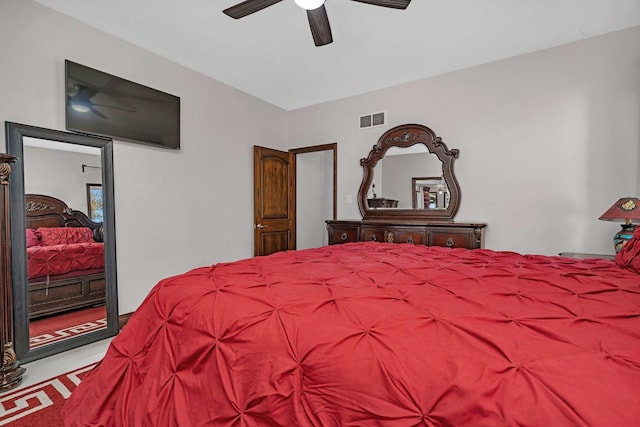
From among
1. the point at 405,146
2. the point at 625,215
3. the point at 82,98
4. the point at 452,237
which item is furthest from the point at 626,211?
the point at 82,98

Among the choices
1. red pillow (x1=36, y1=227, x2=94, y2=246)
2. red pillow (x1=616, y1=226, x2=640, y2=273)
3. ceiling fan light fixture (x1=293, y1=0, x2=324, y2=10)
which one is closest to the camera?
red pillow (x1=616, y1=226, x2=640, y2=273)

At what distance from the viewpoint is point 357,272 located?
154 cm

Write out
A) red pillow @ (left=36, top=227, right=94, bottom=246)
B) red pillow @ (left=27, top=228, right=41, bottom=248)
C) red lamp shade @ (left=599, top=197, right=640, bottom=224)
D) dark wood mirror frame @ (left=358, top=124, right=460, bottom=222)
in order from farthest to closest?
dark wood mirror frame @ (left=358, top=124, right=460, bottom=222), red pillow @ (left=36, top=227, right=94, bottom=246), red pillow @ (left=27, top=228, right=41, bottom=248), red lamp shade @ (left=599, top=197, right=640, bottom=224)

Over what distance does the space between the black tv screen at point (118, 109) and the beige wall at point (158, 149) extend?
0.28 feet

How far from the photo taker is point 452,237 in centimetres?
342

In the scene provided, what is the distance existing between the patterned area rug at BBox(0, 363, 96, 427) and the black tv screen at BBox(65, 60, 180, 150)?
193 cm

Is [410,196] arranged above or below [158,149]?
below

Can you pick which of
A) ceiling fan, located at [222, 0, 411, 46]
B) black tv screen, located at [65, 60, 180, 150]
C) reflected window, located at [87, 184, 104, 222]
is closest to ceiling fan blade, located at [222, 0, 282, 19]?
ceiling fan, located at [222, 0, 411, 46]

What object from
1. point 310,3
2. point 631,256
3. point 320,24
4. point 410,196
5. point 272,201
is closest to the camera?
point 631,256

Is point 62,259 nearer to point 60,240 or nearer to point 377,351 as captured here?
point 60,240

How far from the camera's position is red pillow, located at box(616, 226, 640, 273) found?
1.55m

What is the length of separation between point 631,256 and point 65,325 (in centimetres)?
394

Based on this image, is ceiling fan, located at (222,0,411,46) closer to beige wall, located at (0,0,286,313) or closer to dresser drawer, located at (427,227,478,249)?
beige wall, located at (0,0,286,313)

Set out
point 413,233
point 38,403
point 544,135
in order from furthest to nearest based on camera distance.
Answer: point 413,233
point 544,135
point 38,403
